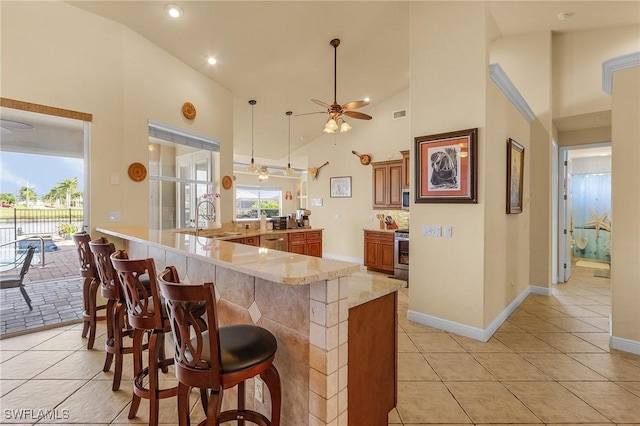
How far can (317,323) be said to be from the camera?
129 cm

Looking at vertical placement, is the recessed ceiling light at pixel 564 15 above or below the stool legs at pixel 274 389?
above

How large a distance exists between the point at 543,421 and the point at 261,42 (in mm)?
4887

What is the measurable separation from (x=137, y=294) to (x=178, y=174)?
361 cm

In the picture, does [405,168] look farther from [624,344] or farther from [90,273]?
[90,273]

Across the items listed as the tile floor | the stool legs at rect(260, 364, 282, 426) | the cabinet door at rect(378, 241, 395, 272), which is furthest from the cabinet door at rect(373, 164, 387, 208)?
the stool legs at rect(260, 364, 282, 426)

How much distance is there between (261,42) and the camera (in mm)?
4184

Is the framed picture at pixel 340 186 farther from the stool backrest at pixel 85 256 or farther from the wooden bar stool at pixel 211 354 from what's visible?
the wooden bar stool at pixel 211 354

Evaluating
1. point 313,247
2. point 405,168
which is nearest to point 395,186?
point 405,168

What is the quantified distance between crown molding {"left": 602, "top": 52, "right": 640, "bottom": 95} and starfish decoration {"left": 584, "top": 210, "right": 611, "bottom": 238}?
5452 millimetres

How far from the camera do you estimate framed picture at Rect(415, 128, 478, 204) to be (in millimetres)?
3068

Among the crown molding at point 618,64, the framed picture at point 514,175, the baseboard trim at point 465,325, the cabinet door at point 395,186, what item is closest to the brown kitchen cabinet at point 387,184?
the cabinet door at point 395,186

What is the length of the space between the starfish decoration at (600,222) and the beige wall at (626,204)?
5345 millimetres

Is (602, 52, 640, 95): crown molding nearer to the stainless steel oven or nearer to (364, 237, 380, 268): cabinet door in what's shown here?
the stainless steel oven

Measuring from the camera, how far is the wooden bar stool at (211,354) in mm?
1196
